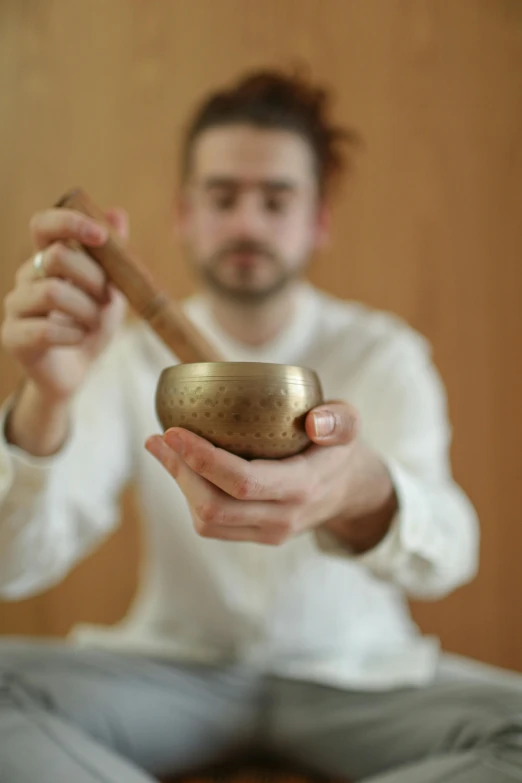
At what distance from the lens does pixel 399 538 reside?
77 centimetres

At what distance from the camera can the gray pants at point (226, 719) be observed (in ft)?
2.26

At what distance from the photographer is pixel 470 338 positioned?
5.10 feet

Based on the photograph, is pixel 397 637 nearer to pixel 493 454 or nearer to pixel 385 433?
pixel 385 433

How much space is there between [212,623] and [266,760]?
0.69 ft

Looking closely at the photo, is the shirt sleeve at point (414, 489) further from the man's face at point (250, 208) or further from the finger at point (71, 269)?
the finger at point (71, 269)

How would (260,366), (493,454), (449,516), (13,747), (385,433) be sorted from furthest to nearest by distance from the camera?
(493,454)
(385,433)
(449,516)
(13,747)
(260,366)

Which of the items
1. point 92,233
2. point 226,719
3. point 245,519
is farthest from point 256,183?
point 226,719

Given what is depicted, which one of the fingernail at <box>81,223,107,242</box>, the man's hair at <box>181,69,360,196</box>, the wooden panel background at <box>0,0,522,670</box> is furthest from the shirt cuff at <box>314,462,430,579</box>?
the wooden panel background at <box>0,0,522,670</box>

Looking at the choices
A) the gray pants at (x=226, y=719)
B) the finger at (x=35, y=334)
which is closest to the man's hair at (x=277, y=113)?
the finger at (x=35, y=334)

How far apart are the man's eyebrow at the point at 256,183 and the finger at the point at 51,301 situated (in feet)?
1.45

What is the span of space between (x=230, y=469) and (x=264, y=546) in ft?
1.87

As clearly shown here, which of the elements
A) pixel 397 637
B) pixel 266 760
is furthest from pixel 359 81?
pixel 266 760

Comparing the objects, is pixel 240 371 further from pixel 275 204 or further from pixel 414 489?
pixel 275 204

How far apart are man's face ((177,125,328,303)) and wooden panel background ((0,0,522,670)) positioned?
19.0 inches
